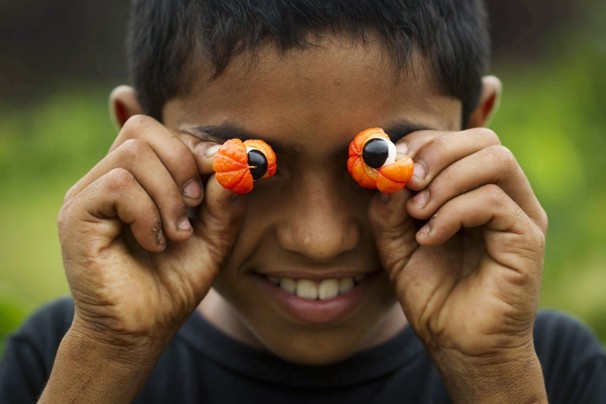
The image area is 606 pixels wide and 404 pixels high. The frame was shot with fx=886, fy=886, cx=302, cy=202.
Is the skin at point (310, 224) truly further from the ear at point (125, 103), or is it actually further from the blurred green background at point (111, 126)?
the blurred green background at point (111, 126)

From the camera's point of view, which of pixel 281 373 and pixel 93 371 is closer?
pixel 93 371

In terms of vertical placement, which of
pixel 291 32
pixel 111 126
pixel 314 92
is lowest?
pixel 111 126

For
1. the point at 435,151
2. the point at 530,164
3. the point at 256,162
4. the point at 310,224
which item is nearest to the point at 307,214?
the point at 310,224

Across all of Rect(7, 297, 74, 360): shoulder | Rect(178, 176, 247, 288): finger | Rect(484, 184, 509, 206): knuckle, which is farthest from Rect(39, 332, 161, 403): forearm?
Rect(484, 184, 509, 206): knuckle

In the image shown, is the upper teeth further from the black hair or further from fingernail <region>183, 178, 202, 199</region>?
the black hair

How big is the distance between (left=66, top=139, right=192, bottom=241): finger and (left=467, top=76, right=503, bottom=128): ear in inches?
38.9

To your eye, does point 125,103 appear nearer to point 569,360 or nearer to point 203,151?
point 203,151

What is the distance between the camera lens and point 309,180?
2166 millimetres

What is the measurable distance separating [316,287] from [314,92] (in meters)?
0.56

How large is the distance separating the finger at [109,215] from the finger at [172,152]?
0.09m

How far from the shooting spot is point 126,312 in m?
2.15

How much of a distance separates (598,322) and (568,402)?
2.02 meters

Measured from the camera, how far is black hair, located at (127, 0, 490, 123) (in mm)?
2064

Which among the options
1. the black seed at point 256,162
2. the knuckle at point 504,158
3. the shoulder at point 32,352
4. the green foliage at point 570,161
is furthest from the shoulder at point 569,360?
the green foliage at point 570,161
